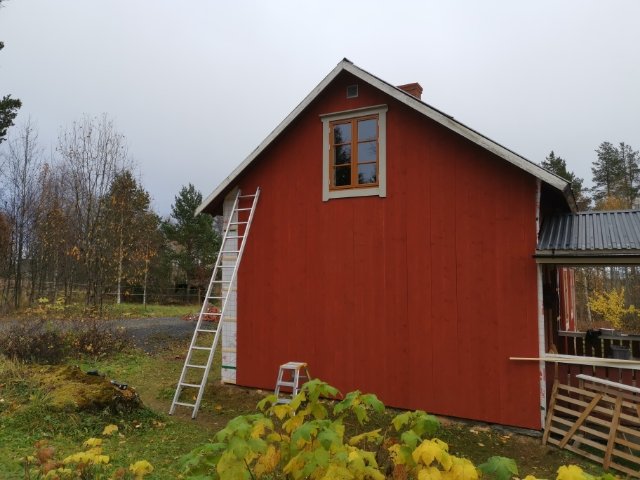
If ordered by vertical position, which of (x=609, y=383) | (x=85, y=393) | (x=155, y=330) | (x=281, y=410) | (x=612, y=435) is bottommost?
(x=155, y=330)

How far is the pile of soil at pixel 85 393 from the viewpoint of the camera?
7129 mm

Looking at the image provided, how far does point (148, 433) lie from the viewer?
6938mm

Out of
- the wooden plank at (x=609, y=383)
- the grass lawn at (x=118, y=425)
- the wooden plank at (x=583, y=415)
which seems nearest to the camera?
the grass lawn at (x=118, y=425)

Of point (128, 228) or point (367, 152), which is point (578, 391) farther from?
point (128, 228)

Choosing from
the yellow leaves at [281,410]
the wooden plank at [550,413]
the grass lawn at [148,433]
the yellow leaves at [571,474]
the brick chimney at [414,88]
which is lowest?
the grass lawn at [148,433]

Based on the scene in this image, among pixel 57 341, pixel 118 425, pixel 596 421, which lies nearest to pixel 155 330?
pixel 57 341

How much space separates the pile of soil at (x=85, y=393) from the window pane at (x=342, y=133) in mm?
5753

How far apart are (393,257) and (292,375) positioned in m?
3.04

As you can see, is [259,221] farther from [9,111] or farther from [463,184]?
[9,111]

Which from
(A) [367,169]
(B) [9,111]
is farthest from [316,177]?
(B) [9,111]

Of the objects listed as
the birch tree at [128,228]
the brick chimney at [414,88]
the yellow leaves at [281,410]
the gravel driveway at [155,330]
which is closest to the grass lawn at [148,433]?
the yellow leaves at [281,410]

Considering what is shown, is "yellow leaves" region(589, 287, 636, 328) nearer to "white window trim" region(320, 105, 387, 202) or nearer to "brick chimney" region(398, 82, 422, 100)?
"brick chimney" region(398, 82, 422, 100)

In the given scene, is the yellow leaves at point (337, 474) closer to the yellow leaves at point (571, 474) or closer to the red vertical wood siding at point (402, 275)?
the yellow leaves at point (571, 474)

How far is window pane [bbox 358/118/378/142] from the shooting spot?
8492 mm
